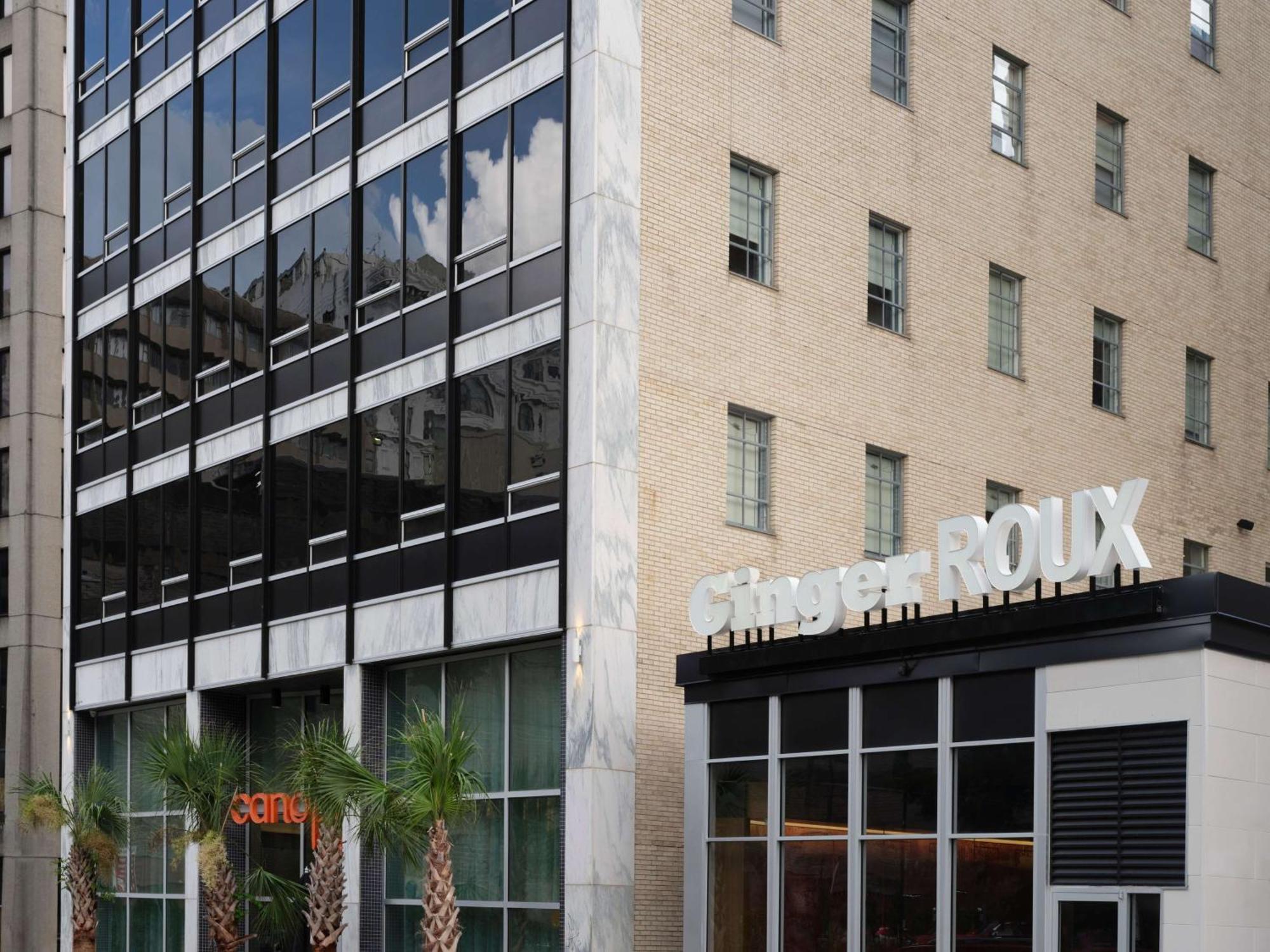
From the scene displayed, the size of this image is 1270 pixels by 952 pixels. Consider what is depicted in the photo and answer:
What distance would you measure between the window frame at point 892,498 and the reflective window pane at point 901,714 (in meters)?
8.12

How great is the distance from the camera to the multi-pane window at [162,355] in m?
37.5

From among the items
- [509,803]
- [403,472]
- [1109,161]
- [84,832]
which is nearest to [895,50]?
[1109,161]

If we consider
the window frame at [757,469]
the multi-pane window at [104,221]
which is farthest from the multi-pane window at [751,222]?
the multi-pane window at [104,221]

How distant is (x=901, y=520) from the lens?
31953 mm

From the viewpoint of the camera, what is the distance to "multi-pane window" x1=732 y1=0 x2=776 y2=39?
99.9ft

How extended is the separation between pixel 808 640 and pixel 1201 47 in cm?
2184

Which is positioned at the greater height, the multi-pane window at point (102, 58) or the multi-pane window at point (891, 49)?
the multi-pane window at point (102, 58)

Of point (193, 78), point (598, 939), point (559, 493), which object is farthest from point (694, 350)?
point (193, 78)

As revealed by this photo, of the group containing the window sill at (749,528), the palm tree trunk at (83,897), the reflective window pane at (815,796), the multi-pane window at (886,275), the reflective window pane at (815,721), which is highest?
the multi-pane window at (886,275)

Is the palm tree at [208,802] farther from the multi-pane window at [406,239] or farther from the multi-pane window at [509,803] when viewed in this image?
the multi-pane window at [406,239]

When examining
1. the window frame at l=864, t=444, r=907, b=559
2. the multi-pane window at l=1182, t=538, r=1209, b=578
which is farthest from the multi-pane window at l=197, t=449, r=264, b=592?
the multi-pane window at l=1182, t=538, r=1209, b=578

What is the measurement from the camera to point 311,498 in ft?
108

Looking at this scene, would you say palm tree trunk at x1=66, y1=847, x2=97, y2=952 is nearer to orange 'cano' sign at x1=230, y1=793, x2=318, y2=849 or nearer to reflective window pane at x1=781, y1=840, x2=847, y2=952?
orange 'cano' sign at x1=230, y1=793, x2=318, y2=849

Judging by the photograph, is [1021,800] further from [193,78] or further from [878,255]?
[193,78]
